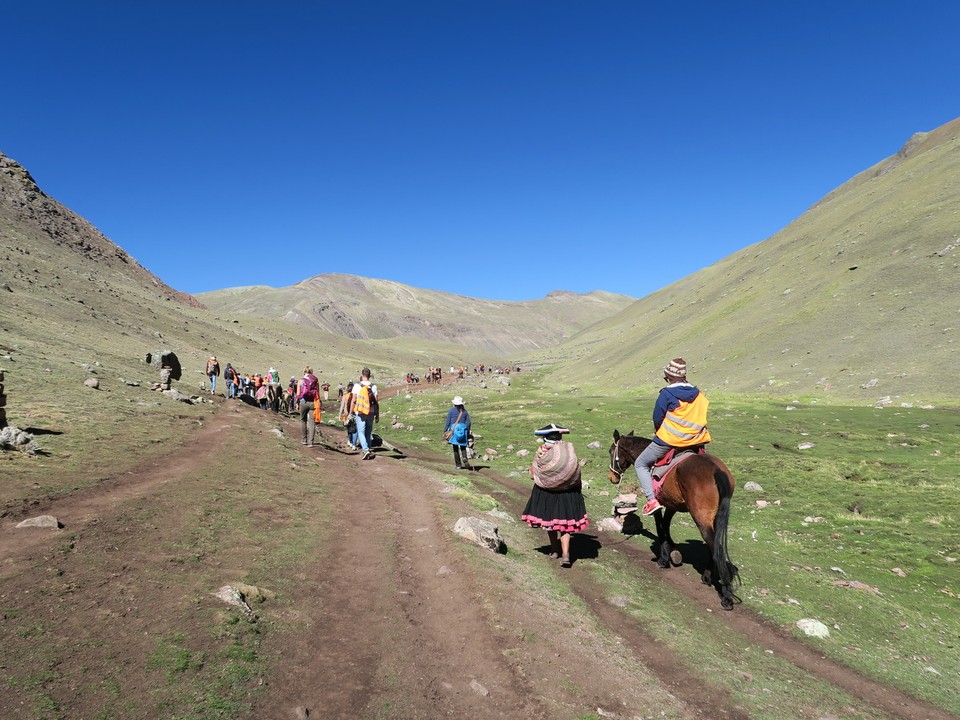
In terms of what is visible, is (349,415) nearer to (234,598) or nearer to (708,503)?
(234,598)

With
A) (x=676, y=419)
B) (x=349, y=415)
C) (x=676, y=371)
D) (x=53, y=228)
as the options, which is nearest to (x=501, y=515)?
(x=676, y=419)

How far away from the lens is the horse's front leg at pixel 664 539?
36.5 feet

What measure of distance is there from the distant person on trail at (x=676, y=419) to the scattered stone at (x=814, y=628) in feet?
10.3

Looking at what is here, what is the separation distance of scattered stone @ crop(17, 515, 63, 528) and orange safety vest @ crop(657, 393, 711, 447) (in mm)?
11322

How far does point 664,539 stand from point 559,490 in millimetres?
2748

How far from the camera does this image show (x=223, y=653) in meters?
5.97

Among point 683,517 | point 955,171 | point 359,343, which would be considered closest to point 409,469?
point 683,517

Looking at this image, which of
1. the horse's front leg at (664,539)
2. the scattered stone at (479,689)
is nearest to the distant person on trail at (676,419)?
the horse's front leg at (664,539)

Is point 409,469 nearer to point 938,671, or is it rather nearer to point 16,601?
point 16,601

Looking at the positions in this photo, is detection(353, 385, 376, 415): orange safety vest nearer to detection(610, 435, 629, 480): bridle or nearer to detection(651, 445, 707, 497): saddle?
detection(610, 435, 629, 480): bridle

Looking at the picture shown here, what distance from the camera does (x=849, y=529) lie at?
516 inches

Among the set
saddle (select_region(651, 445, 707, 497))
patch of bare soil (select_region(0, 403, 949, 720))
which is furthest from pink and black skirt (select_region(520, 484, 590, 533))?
saddle (select_region(651, 445, 707, 497))

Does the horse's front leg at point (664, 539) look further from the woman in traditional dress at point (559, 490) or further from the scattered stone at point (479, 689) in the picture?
the scattered stone at point (479, 689)

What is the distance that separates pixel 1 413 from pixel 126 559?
943cm
